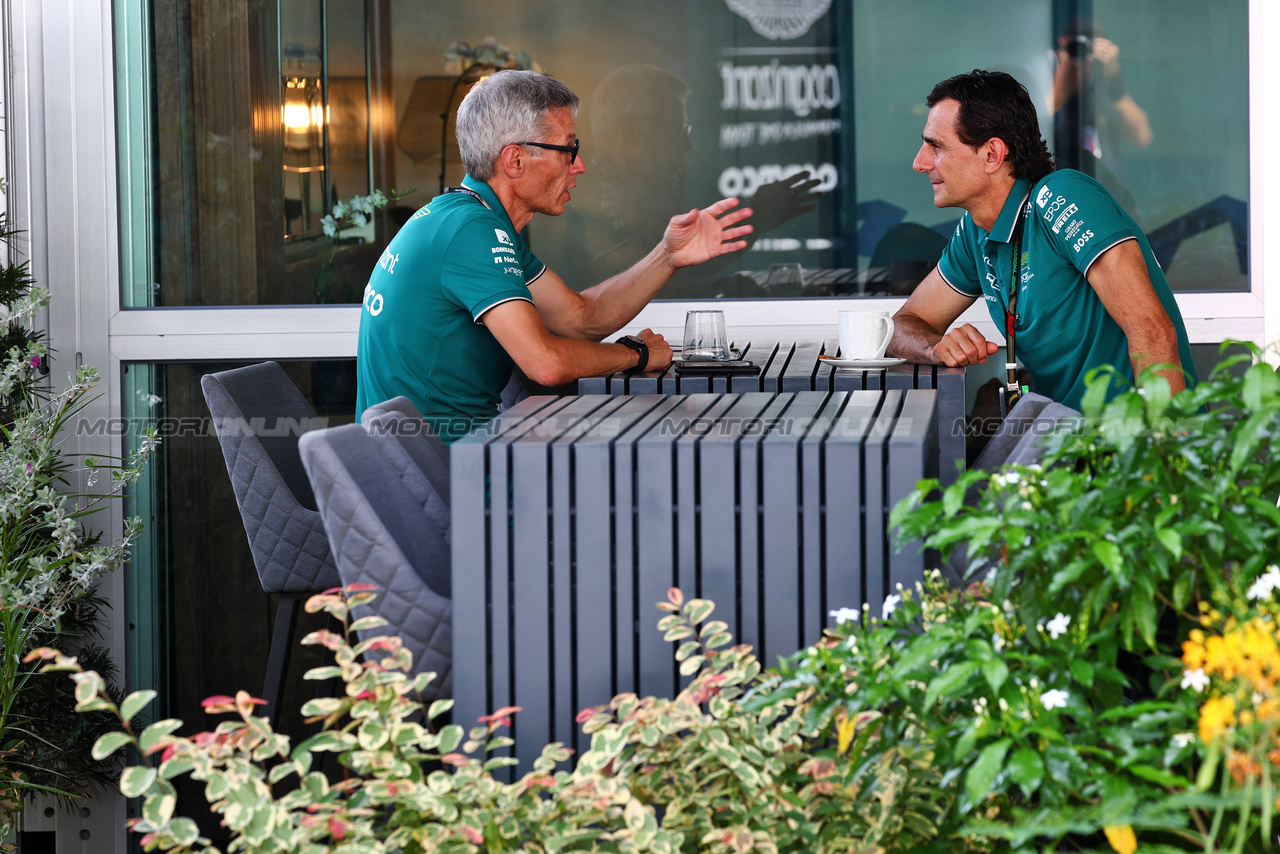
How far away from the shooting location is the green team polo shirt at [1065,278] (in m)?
2.62

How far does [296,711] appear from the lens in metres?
3.92

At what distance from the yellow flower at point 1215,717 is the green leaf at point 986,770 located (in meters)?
0.18

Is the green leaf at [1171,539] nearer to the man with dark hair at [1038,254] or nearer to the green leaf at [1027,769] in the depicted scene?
the green leaf at [1027,769]

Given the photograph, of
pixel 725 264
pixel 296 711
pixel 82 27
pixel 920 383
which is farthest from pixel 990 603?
pixel 82 27

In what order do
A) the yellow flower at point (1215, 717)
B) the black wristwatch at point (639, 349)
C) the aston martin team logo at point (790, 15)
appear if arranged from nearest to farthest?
the yellow flower at point (1215, 717) → the black wristwatch at point (639, 349) → the aston martin team logo at point (790, 15)

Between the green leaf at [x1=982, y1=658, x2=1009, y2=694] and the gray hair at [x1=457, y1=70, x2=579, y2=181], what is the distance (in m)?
2.00

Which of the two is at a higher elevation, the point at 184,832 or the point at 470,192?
the point at 470,192

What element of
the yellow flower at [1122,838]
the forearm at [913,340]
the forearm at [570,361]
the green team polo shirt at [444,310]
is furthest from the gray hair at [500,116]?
the yellow flower at [1122,838]

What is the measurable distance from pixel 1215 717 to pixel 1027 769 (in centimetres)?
20

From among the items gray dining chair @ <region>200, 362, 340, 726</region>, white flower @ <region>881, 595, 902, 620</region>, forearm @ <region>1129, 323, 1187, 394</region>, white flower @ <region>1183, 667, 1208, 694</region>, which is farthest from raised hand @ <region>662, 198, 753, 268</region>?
white flower @ <region>1183, 667, 1208, 694</region>

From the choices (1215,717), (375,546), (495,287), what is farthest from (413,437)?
(1215,717)

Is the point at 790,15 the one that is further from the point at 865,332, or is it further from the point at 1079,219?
the point at 865,332

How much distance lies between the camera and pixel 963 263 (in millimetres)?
3123

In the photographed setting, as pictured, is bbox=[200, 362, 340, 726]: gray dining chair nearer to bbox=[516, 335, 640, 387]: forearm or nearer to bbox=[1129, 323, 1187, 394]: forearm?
bbox=[516, 335, 640, 387]: forearm
